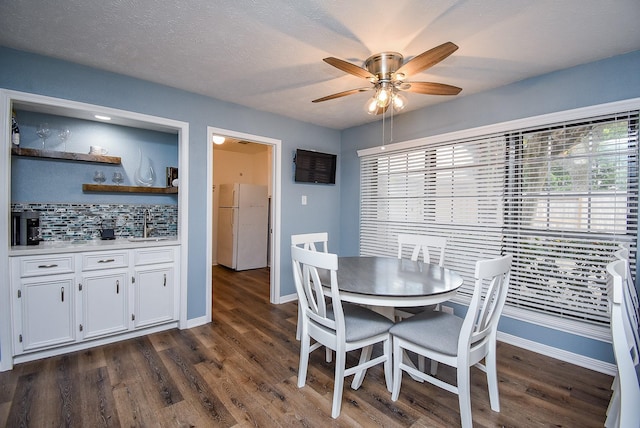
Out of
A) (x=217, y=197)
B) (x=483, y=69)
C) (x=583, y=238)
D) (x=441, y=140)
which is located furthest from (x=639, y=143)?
(x=217, y=197)

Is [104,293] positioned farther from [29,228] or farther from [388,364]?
[388,364]

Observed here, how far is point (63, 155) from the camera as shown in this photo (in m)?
→ 2.62

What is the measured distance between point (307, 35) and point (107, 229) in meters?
2.57

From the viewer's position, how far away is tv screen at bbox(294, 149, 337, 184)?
153 inches

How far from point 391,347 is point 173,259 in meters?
2.16

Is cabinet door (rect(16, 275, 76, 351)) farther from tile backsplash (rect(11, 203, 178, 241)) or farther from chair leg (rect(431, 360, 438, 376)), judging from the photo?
chair leg (rect(431, 360, 438, 376))

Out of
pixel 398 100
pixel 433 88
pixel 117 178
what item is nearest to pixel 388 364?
pixel 398 100

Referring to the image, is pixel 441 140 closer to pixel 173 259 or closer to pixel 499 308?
pixel 499 308

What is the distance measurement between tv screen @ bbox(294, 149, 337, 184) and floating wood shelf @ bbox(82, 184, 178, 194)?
1.49 meters

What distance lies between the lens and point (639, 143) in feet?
7.04

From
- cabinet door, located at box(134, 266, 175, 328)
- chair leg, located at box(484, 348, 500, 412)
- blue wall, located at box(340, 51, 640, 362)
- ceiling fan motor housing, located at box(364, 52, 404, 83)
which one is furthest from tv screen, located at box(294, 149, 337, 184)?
chair leg, located at box(484, 348, 500, 412)

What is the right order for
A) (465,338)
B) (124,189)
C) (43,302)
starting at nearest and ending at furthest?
(465,338), (43,302), (124,189)

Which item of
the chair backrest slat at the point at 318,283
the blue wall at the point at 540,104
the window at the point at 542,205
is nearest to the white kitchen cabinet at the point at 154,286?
the chair backrest slat at the point at 318,283

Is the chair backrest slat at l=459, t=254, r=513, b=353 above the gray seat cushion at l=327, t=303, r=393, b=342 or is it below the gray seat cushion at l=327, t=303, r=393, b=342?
above
